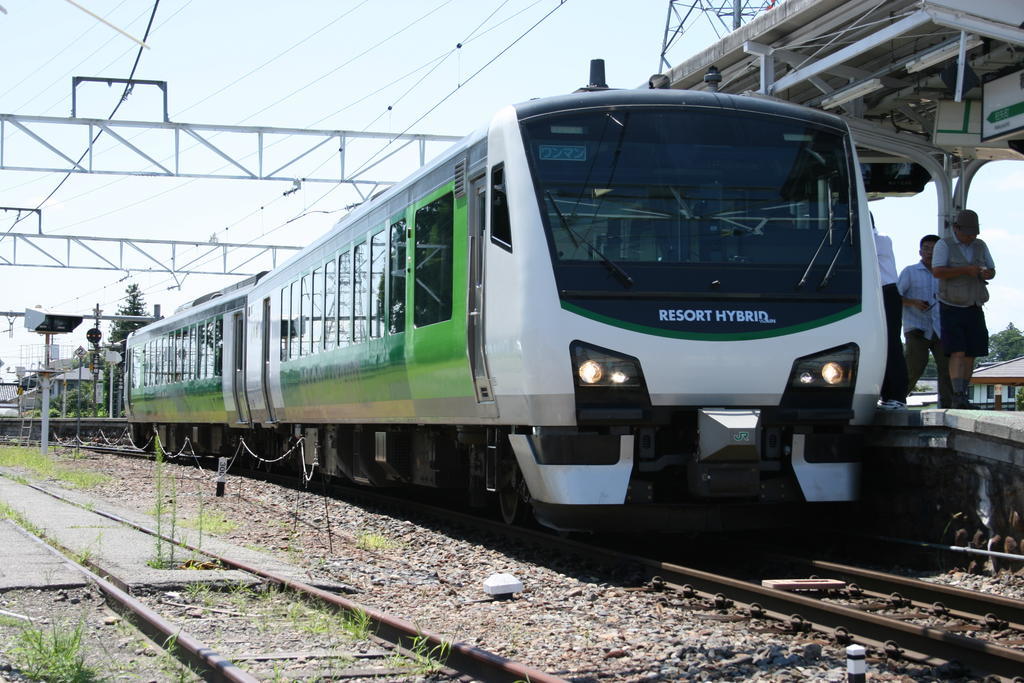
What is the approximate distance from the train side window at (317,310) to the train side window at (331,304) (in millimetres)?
199

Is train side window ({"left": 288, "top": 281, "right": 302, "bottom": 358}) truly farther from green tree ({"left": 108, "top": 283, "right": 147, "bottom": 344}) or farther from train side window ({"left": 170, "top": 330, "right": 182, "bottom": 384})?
green tree ({"left": 108, "top": 283, "right": 147, "bottom": 344})

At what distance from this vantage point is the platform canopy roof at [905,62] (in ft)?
34.4

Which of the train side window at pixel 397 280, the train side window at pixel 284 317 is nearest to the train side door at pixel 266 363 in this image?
the train side window at pixel 284 317

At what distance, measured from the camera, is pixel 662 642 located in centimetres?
577

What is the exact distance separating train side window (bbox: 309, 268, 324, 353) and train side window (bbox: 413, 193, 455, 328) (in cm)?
397

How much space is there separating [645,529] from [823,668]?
9.59 ft

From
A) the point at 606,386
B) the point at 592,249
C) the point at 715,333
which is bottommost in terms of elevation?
the point at 606,386

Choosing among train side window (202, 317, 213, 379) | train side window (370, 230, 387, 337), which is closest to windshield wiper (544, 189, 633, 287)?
train side window (370, 230, 387, 337)

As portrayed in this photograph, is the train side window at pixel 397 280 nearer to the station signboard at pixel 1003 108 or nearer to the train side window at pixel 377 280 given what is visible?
the train side window at pixel 377 280

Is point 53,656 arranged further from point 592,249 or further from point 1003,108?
point 1003,108

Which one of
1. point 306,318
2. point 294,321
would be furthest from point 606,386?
point 294,321

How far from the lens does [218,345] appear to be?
22.3 m

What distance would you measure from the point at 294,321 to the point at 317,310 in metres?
1.49

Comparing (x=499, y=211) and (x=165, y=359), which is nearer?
(x=499, y=211)
